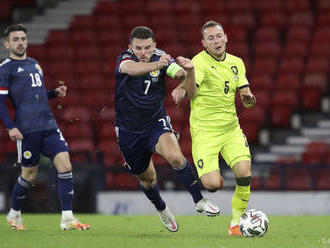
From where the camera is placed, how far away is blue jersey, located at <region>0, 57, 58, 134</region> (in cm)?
975

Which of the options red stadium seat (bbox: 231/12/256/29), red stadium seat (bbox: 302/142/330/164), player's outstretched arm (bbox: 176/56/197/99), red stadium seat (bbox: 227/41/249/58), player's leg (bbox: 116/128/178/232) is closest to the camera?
player's outstretched arm (bbox: 176/56/197/99)

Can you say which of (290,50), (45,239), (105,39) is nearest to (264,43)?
(290,50)

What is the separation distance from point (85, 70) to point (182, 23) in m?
2.40

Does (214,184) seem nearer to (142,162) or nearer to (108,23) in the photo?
(142,162)

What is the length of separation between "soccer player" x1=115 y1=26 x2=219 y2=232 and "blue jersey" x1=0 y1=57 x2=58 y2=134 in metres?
0.94

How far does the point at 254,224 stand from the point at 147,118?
1531 millimetres

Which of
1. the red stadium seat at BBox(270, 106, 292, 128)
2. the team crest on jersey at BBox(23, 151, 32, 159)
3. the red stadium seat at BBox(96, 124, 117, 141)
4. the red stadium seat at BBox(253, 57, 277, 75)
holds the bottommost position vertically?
the red stadium seat at BBox(96, 124, 117, 141)

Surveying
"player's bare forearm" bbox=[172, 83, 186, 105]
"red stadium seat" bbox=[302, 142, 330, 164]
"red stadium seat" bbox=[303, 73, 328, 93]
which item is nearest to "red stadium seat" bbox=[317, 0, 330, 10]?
"red stadium seat" bbox=[303, 73, 328, 93]

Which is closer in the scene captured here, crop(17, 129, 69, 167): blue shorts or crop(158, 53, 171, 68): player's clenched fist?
crop(158, 53, 171, 68): player's clenched fist

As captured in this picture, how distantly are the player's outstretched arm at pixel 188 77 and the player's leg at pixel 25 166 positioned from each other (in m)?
1.82

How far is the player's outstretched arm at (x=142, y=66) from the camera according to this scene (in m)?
8.23

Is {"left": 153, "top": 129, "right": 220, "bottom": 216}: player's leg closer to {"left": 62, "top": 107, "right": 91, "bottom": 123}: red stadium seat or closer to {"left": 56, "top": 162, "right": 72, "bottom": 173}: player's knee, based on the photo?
{"left": 56, "top": 162, "right": 72, "bottom": 173}: player's knee

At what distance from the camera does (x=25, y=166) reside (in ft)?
32.5

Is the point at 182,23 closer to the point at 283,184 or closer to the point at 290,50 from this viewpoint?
the point at 290,50
